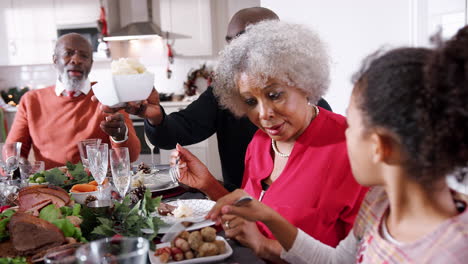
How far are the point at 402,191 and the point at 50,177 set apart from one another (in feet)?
4.58

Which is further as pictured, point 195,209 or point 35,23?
point 35,23

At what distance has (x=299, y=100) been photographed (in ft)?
4.47

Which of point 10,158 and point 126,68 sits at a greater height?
point 126,68

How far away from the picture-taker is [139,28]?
4.58 m

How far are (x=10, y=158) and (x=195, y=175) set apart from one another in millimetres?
852

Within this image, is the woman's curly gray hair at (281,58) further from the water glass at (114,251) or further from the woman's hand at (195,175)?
the water glass at (114,251)

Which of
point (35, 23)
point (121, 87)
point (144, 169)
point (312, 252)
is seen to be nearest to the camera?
point (312, 252)

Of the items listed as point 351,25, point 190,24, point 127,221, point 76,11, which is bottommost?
point 127,221

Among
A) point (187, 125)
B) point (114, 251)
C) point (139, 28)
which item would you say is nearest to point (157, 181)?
point (187, 125)

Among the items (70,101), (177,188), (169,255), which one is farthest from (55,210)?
(70,101)

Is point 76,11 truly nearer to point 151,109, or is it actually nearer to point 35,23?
point 35,23

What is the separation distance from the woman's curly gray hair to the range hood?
3.29m

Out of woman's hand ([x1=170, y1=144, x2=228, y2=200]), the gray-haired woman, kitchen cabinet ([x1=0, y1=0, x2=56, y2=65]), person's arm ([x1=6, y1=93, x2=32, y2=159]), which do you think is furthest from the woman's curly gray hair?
kitchen cabinet ([x1=0, y1=0, x2=56, y2=65])

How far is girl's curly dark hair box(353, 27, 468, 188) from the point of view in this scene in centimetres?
69
